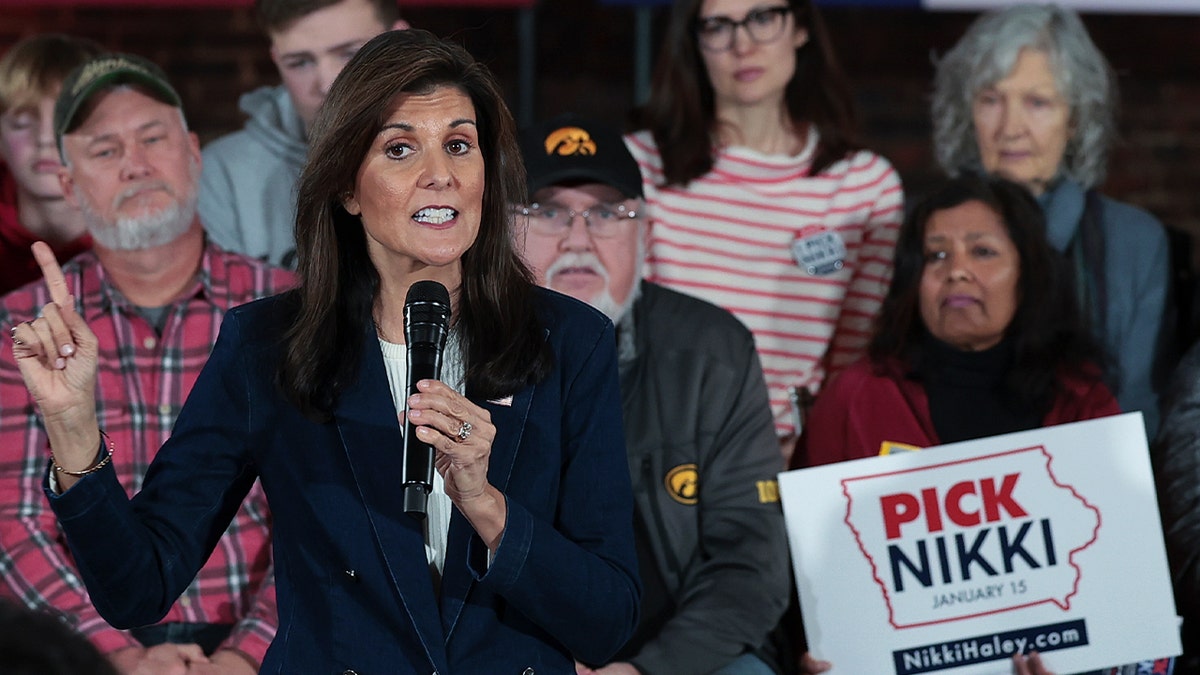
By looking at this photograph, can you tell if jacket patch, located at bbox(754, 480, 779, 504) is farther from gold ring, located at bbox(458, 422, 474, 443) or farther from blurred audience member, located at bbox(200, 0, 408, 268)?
gold ring, located at bbox(458, 422, 474, 443)

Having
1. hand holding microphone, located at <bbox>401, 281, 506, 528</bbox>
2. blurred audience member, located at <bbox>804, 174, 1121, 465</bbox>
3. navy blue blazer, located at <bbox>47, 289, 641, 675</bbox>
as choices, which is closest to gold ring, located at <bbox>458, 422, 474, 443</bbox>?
hand holding microphone, located at <bbox>401, 281, 506, 528</bbox>

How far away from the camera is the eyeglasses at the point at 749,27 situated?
3.68 meters

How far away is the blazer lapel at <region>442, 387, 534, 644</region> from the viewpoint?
2.03 meters

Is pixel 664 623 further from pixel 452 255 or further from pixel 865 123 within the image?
pixel 865 123

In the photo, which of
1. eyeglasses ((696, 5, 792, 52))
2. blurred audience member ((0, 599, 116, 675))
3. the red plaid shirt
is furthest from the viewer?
eyeglasses ((696, 5, 792, 52))

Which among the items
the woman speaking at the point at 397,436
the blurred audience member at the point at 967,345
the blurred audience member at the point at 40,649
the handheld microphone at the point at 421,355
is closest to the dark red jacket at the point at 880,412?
the blurred audience member at the point at 967,345

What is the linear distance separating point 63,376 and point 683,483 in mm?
1507

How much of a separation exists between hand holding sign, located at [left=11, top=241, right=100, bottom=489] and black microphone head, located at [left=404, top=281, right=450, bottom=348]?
1.25 feet

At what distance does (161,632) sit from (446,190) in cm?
140

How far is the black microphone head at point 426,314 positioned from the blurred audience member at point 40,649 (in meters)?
0.73

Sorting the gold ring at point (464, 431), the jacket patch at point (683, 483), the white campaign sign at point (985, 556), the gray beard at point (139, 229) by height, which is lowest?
the white campaign sign at point (985, 556)

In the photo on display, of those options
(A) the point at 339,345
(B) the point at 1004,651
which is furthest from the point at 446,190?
(B) the point at 1004,651

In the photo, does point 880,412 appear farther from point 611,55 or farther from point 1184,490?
point 611,55

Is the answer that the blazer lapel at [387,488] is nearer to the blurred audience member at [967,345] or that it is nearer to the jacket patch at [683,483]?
the jacket patch at [683,483]
